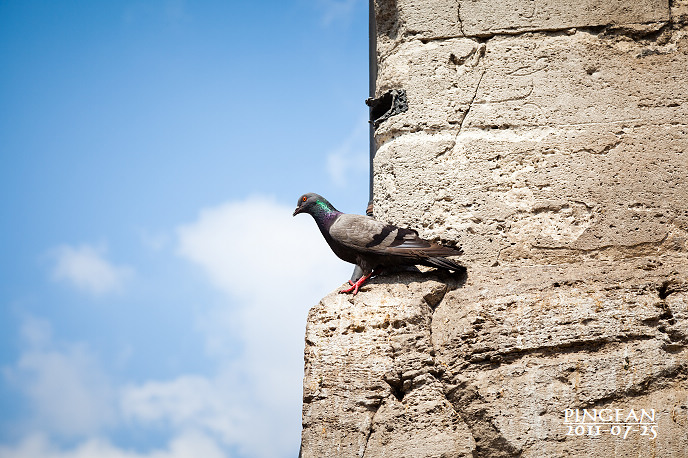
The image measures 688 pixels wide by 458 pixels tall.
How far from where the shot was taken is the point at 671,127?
11.7 ft

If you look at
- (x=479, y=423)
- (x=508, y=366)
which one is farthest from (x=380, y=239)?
(x=479, y=423)

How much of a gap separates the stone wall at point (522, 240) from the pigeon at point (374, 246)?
0.08 m

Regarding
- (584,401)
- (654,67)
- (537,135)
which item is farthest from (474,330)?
(654,67)

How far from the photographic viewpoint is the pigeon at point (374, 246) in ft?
11.4

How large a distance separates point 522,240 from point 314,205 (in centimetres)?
110

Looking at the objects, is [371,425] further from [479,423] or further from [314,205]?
Result: [314,205]

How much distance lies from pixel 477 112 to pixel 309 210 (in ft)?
3.23

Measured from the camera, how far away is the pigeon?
3.48m

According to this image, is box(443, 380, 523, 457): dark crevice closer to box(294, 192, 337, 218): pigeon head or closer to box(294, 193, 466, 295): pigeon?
box(294, 193, 466, 295): pigeon

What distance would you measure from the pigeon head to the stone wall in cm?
36

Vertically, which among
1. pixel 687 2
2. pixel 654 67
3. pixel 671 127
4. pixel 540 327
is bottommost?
pixel 540 327

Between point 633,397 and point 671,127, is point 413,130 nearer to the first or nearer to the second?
point 671,127

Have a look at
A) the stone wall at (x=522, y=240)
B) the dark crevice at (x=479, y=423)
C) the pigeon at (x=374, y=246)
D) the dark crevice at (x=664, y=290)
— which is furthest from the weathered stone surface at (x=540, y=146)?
the dark crevice at (x=479, y=423)

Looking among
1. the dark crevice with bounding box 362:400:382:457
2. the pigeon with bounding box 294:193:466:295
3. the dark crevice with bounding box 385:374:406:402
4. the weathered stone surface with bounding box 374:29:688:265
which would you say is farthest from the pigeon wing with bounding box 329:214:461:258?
the dark crevice with bounding box 362:400:382:457
